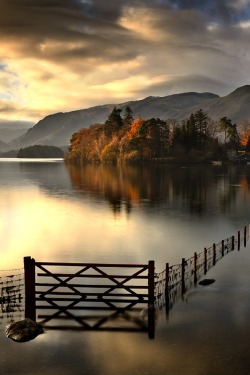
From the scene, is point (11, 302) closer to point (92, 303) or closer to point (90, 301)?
point (90, 301)

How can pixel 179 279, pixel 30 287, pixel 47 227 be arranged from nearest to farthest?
pixel 30 287
pixel 179 279
pixel 47 227

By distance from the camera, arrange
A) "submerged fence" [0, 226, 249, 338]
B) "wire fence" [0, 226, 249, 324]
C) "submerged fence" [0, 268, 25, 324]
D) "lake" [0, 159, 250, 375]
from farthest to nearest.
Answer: "wire fence" [0, 226, 249, 324] → "submerged fence" [0, 268, 25, 324] → "submerged fence" [0, 226, 249, 338] → "lake" [0, 159, 250, 375]

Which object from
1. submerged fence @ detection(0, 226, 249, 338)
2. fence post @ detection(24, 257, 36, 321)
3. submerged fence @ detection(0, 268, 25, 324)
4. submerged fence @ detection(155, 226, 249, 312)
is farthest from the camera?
submerged fence @ detection(155, 226, 249, 312)

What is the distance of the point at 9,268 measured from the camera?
40.7 m

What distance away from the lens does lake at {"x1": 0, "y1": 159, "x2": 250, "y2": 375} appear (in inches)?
907

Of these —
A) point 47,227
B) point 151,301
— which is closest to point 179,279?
point 151,301

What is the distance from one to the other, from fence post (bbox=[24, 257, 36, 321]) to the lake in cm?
162

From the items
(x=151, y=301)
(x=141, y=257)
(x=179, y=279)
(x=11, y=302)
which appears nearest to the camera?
(x=151, y=301)

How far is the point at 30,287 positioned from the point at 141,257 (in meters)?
19.0

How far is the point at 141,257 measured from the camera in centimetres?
4625

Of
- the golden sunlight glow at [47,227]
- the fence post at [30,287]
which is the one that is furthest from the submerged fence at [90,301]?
the golden sunlight glow at [47,227]

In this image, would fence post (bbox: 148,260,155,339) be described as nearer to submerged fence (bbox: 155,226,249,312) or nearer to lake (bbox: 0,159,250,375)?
lake (bbox: 0,159,250,375)

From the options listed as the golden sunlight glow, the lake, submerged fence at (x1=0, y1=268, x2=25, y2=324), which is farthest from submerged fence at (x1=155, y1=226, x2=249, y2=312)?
the golden sunlight glow

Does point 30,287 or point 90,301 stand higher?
point 30,287
